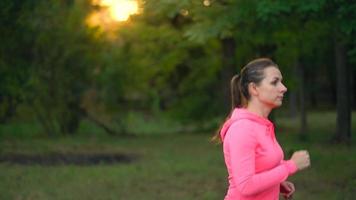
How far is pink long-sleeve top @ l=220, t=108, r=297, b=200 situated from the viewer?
383 cm

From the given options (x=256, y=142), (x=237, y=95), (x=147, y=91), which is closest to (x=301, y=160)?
(x=256, y=142)

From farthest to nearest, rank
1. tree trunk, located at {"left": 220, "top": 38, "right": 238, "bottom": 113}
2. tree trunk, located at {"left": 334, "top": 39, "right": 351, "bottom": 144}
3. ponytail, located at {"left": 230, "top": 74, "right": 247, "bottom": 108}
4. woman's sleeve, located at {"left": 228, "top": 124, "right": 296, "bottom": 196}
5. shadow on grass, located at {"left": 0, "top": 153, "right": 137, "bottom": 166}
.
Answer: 1. tree trunk, located at {"left": 220, "top": 38, "right": 238, "bottom": 113}
2. tree trunk, located at {"left": 334, "top": 39, "right": 351, "bottom": 144}
3. shadow on grass, located at {"left": 0, "top": 153, "right": 137, "bottom": 166}
4. ponytail, located at {"left": 230, "top": 74, "right": 247, "bottom": 108}
5. woman's sleeve, located at {"left": 228, "top": 124, "right": 296, "bottom": 196}

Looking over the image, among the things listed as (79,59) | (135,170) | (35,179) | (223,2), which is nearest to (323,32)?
(223,2)

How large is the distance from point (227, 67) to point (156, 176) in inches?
534

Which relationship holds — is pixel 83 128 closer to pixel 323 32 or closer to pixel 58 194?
pixel 323 32

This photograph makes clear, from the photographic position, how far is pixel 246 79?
4090 mm

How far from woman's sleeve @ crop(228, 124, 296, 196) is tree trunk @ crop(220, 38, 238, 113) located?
21870 millimetres

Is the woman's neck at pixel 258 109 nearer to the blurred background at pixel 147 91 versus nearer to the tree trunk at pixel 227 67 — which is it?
the blurred background at pixel 147 91

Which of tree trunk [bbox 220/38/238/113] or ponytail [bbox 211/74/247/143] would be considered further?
tree trunk [bbox 220/38/238/113]

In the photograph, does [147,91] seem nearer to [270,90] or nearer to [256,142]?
[270,90]

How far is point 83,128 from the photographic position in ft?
88.1

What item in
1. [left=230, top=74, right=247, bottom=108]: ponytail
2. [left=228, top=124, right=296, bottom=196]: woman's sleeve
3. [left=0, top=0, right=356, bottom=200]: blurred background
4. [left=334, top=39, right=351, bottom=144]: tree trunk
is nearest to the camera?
[left=228, top=124, right=296, bottom=196]: woman's sleeve

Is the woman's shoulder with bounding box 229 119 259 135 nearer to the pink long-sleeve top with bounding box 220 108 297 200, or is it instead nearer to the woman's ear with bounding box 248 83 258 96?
the pink long-sleeve top with bounding box 220 108 297 200

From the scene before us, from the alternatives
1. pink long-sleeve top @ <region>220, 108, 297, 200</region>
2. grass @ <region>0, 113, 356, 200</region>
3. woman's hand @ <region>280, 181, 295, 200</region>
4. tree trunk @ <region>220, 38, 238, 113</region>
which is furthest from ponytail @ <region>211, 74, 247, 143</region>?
tree trunk @ <region>220, 38, 238, 113</region>
